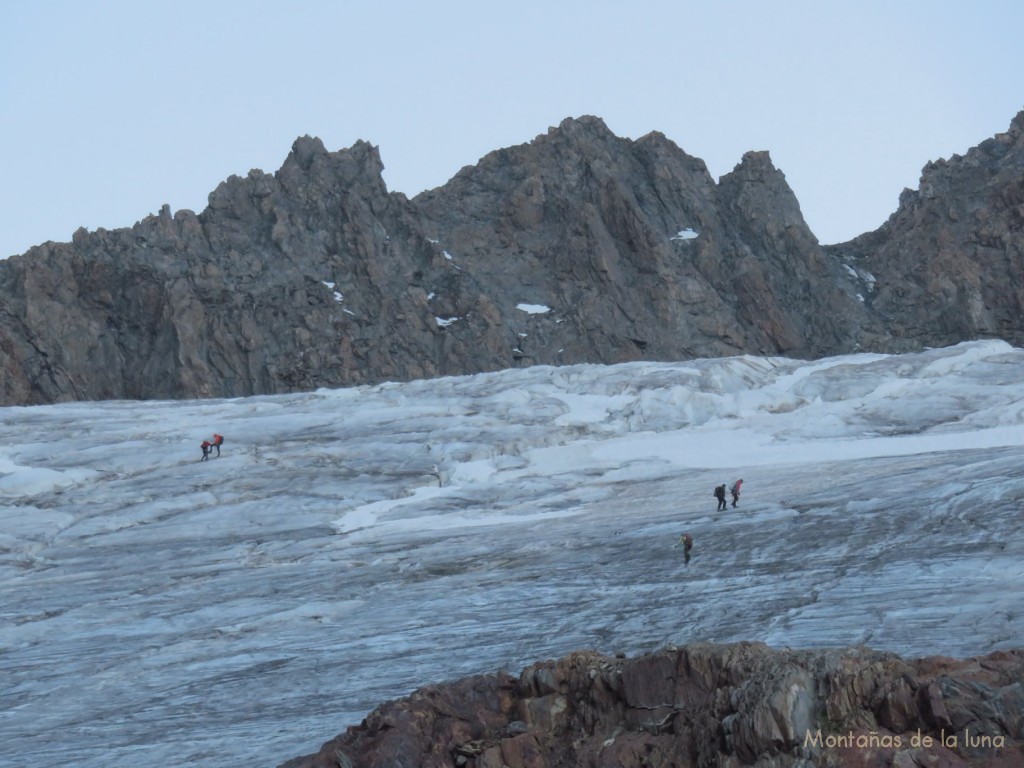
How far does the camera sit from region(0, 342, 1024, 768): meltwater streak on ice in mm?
26547

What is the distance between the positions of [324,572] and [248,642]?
200 inches

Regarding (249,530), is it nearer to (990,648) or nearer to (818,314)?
(990,648)

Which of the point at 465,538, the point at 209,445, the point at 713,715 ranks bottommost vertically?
the point at 713,715

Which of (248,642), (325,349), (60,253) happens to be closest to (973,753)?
(248,642)

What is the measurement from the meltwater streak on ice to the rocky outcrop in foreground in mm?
4317

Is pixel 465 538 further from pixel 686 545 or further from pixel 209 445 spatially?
pixel 209 445

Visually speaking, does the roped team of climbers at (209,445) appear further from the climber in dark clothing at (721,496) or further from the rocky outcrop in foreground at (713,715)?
the rocky outcrop in foreground at (713,715)

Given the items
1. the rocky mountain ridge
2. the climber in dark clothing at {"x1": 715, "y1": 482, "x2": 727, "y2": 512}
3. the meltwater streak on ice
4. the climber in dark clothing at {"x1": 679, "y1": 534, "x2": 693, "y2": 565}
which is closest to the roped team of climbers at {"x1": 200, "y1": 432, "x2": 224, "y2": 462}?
the meltwater streak on ice

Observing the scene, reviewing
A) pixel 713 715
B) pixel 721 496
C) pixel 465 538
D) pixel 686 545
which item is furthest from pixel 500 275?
pixel 713 715

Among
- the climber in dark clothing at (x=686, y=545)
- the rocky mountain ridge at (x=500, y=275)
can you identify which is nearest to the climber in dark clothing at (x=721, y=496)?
the climber in dark clothing at (x=686, y=545)

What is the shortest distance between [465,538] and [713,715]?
61.2 feet

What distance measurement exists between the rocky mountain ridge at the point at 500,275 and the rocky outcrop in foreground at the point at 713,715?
208 feet

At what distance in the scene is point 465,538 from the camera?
1447 inches

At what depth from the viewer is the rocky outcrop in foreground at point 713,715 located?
1705cm
